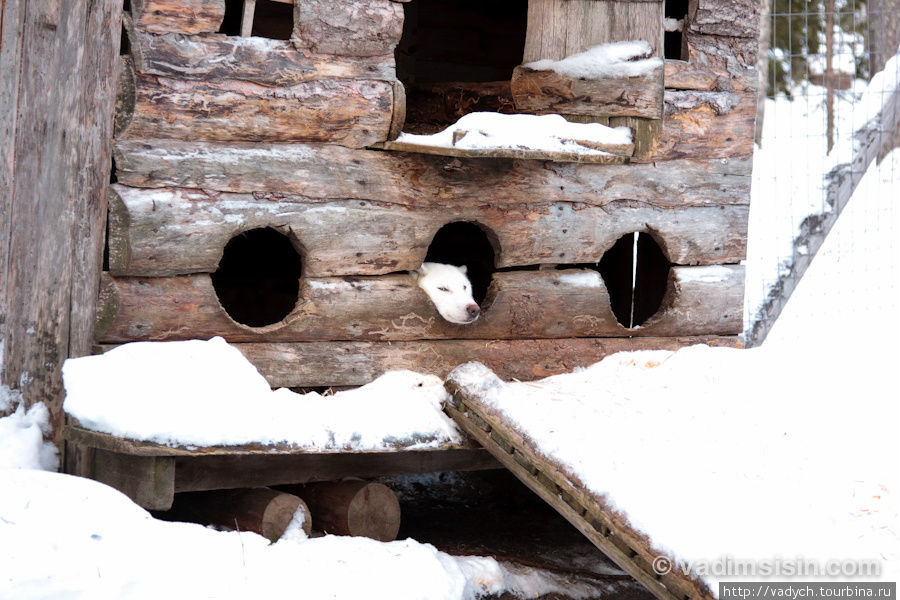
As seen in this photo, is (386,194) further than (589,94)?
No

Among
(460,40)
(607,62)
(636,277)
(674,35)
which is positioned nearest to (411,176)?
(607,62)

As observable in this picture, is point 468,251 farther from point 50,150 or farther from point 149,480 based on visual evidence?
point 149,480

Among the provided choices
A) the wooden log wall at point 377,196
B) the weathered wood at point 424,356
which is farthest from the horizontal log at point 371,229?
the weathered wood at point 424,356

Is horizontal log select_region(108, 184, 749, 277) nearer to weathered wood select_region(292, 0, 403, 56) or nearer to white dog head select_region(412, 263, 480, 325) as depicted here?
white dog head select_region(412, 263, 480, 325)

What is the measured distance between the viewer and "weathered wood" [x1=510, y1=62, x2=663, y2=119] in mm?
5016

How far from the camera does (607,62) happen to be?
16.4ft

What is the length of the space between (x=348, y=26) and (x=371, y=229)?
37.0 inches

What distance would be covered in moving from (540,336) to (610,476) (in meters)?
1.68

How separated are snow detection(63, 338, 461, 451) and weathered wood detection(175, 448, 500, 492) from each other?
301 millimetres

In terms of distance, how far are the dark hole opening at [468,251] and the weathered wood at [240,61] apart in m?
2.52

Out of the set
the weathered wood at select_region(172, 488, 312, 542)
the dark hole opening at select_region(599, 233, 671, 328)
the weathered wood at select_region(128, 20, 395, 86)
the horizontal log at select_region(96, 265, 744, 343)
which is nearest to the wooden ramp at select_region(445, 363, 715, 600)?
the horizontal log at select_region(96, 265, 744, 343)

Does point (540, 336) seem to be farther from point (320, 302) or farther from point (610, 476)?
point (610, 476)

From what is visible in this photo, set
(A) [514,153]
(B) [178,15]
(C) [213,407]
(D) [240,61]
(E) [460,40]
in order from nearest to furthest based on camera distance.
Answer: (C) [213,407] → (B) [178,15] → (D) [240,61] → (A) [514,153] → (E) [460,40]

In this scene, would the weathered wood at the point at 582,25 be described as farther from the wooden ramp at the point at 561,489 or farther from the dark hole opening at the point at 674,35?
the wooden ramp at the point at 561,489
